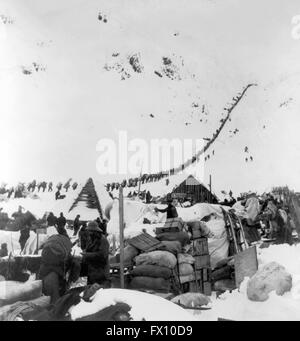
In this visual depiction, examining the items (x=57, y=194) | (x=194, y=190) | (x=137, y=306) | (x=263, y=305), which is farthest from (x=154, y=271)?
(x=57, y=194)

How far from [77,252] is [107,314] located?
22.9 inches

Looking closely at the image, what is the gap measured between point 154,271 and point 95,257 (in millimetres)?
445

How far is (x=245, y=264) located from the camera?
345cm

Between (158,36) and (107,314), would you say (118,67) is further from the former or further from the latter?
(107,314)

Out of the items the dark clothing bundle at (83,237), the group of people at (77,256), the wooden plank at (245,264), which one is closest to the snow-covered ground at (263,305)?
the wooden plank at (245,264)

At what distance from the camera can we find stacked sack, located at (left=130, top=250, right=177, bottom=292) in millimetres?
3381

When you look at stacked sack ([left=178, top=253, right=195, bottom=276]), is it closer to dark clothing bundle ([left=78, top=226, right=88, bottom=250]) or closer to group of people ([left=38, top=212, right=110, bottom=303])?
group of people ([left=38, top=212, right=110, bottom=303])

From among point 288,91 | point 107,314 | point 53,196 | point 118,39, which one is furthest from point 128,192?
point 288,91

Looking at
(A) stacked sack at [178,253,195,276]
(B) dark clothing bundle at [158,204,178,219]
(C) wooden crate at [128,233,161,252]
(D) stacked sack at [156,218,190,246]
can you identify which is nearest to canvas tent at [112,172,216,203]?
(B) dark clothing bundle at [158,204,178,219]

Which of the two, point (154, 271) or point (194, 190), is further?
point (194, 190)

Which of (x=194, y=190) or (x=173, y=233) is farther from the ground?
(x=194, y=190)

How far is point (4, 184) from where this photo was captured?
136 inches

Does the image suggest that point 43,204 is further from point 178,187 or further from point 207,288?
point 207,288

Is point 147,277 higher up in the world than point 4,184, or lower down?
lower down
